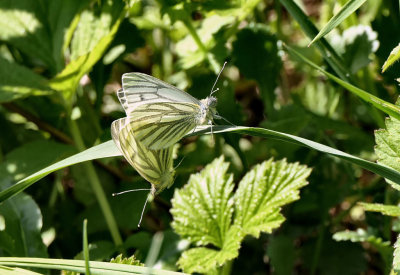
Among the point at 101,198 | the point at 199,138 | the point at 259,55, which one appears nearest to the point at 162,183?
the point at 101,198

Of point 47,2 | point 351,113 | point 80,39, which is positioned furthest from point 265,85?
point 47,2

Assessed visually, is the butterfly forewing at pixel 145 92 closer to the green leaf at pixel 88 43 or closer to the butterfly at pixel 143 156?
the butterfly at pixel 143 156

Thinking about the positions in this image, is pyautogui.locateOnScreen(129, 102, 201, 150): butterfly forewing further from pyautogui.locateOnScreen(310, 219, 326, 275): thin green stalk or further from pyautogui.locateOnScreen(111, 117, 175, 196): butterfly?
pyautogui.locateOnScreen(310, 219, 326, 275): thin green stalk

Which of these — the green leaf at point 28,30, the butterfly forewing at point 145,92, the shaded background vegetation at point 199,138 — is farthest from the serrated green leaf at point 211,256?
the green leaf at point 28,30

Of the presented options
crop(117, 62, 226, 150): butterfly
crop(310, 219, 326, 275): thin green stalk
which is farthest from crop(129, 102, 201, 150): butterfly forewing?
crop(310, 219, 326, 275): thin green stalk

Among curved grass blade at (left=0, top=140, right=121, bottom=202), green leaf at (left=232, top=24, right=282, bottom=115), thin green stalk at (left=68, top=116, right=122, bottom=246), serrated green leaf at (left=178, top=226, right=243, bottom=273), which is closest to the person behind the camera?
curved grass blade at (left=0, top=140, right=121, bottom=202)

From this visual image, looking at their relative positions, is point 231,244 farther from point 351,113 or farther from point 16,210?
point 351,113

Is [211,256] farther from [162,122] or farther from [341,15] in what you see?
[341,15]
